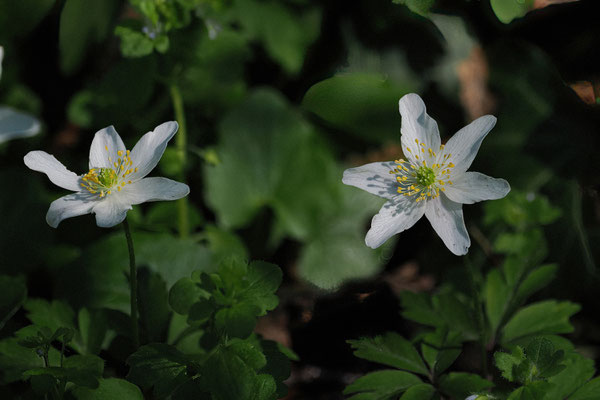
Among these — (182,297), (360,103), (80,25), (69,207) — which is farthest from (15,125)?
(360,103)

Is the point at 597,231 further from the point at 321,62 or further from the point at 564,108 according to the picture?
the point at 321,62

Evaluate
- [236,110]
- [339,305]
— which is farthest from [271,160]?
[339,305]

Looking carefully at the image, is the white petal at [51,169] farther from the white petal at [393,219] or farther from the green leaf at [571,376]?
the green leaf at [571,376]

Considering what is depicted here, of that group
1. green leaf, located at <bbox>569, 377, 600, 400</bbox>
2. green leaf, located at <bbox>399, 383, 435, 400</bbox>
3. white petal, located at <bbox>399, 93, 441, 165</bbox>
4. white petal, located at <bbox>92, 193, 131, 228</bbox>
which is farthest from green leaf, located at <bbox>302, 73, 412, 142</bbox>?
green leaf, located at <bbox>569, 377, 600, 400</bbox>

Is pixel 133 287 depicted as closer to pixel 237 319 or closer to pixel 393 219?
pixel 237 319

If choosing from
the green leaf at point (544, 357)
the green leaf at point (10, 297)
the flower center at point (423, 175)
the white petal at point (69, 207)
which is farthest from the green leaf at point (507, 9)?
the green leaf at point (10, 297)

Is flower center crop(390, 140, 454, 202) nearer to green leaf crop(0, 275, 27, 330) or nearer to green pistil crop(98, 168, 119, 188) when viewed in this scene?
green pistil crop(98, 168, 119, 188)
